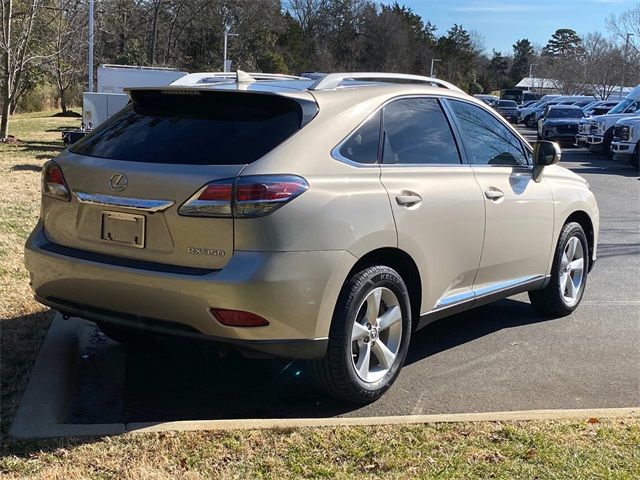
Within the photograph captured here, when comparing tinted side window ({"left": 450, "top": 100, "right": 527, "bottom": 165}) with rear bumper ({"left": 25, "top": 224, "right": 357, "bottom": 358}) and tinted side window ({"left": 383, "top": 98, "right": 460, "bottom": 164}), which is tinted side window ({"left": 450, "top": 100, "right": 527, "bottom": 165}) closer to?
tinted side window ({"left": 383, "top": 98, "right": 460, "bottom": 164})

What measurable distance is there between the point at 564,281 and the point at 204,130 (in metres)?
3.56

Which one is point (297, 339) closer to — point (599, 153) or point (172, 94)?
point (172, 94)

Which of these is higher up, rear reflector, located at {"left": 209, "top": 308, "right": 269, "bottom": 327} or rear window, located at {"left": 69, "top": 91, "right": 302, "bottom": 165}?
rear window, located at {"left": 69, "top": 91, "right": 302, "bottom": 165}

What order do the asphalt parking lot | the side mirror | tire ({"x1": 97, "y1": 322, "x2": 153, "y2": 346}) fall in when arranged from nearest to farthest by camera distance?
the asphalt parking lot
tire ({"x1": 97, "y1": 322, "x2": 153, "y2": 346})
the side mirror

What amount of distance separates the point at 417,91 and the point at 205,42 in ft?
189

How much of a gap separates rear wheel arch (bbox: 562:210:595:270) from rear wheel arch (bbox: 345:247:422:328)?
223 centimetres

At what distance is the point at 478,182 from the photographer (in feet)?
16.4

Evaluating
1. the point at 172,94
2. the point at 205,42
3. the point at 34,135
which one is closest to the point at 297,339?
the point at 172,94

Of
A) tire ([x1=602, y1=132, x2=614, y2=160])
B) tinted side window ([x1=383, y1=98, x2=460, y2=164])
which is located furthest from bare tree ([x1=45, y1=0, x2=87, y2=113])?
tinted side window ([x1=383, y1=98, x2=460, y2=164])

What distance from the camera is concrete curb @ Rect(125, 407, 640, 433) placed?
12.2 ft

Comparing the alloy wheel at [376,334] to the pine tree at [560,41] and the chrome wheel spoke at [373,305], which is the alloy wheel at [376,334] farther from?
the pine tree at [560,41]

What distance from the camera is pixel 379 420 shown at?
3910 mm

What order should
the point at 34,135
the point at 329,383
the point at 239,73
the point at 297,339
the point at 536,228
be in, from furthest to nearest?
the point at 34,135 → the point at 536,228 → the point at 239,73 → the point at 329,383 → the point at 297,339

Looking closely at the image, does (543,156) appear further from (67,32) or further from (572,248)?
(67,32)
